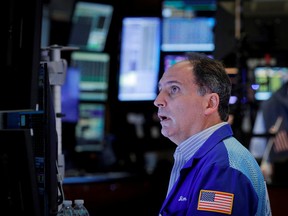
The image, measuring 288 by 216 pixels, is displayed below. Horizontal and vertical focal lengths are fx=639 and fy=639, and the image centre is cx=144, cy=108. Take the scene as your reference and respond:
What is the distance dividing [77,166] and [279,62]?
238cm

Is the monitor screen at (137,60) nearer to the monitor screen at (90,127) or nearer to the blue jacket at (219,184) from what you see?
the monitor screen at (90,127)

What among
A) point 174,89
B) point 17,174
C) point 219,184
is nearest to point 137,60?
point 174,89

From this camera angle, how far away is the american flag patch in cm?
220

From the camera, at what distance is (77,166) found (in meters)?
6.57

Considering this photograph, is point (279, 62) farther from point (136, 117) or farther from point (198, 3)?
point (136, 117)

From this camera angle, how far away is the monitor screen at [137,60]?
21.7ft

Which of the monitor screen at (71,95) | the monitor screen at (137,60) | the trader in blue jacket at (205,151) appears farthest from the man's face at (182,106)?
the monitor screen at (137,60)

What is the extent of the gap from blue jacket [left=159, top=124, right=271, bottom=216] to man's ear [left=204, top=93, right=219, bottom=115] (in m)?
0.09

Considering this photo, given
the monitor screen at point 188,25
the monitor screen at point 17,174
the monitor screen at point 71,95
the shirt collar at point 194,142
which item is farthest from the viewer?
the monitor screen at point 188,25

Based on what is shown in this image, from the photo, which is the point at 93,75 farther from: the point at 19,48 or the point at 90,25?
the point at 19,48

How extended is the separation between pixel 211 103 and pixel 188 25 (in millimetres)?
4101

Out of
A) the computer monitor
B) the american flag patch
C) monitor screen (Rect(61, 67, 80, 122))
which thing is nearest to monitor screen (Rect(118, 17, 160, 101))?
monitor screen (Rect(61, 67, 80, 122))

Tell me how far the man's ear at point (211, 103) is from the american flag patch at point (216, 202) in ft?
1.41

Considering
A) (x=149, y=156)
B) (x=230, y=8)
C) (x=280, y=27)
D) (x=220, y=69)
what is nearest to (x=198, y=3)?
(x=280, y=27)
